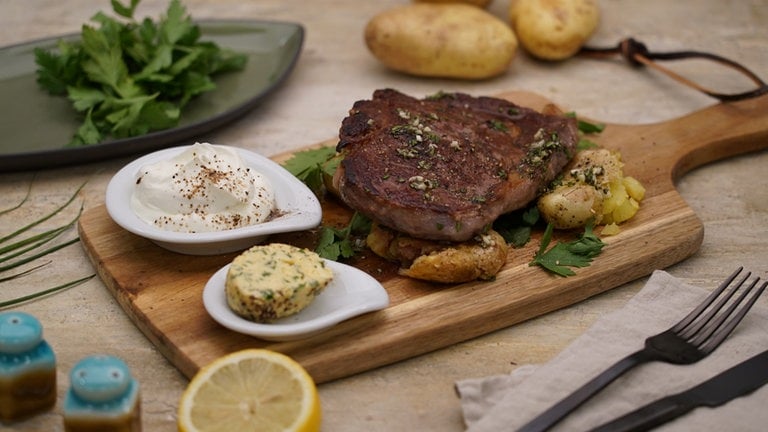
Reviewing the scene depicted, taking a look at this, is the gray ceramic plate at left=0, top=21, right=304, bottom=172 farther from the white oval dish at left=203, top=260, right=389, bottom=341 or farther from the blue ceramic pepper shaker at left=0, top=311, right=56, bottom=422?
the blue ceramic pepper shaker at left=0, top=311, right=56, bottom=422

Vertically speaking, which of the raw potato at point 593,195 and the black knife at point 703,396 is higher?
the raw potato at point 593,195

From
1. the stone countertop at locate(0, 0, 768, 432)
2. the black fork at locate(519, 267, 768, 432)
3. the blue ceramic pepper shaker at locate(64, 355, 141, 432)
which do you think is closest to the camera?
the blue ceramic pepper shaker at locate(64, 355, 141, 432)

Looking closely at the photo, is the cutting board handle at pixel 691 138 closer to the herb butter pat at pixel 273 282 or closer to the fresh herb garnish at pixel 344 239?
the fresh herb garnish at pixel 344 239

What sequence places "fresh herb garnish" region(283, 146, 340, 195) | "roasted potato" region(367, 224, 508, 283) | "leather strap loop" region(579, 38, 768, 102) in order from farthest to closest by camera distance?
1. "leather strap loop" region(579, 38, 768, 102)
2. "fresh herb garnish" region(283, 146, 340, 195)
3. "roasted potato" region(367, 224, 508, 283)

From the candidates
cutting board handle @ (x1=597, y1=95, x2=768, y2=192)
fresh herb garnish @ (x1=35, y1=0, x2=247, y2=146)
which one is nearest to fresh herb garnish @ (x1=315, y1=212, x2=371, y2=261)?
fresh herb garnish @ (x1=35, y1=0, x2=247, y2=146)

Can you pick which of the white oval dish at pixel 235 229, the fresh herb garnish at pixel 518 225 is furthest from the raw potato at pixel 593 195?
the white oval dish at pixel 235 229
